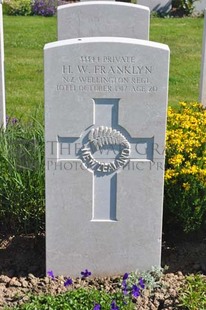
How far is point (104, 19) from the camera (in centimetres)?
607

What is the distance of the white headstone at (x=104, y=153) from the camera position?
3.75 metres

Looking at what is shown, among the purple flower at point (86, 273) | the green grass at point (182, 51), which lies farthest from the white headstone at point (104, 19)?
the purple flower at point (86, 273)

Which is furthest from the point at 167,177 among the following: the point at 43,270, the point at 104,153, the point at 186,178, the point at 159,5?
the point at 159,5

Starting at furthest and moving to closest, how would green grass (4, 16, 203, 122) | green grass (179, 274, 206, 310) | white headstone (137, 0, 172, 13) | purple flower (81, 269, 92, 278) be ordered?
white headstone (137, 0, 172, 13) → green grass (4, 16, 203, 122) → purple flower (81, 269, 92, 278) → green grass (179, 274, 206, 310)

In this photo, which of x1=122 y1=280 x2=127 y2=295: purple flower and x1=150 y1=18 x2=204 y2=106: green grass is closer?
x1=122 y1=280 x2=127 y2=295: purple flower

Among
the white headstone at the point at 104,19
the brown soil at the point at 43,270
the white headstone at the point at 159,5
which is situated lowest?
the brown soil at the point at 43,270

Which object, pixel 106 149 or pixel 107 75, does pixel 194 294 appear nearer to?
pixel 106 149

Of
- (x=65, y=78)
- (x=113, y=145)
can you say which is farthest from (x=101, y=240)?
(x=65, y=78)

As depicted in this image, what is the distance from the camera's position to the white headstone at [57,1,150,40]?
5.99 m

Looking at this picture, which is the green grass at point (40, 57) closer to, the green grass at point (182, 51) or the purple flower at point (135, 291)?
the green grass at point (182, 51)

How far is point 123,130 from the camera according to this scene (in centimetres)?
390

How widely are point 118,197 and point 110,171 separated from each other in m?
0.18

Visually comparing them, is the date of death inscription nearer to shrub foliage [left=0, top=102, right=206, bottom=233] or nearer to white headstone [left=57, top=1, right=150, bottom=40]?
shrub foliage [left=0, top=102, right=206, bottom=233]

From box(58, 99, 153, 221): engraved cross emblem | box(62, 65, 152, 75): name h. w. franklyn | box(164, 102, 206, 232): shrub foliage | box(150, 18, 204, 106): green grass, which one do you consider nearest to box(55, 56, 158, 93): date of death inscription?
box(62, 65, 152, 75): name h. w. franklyn
